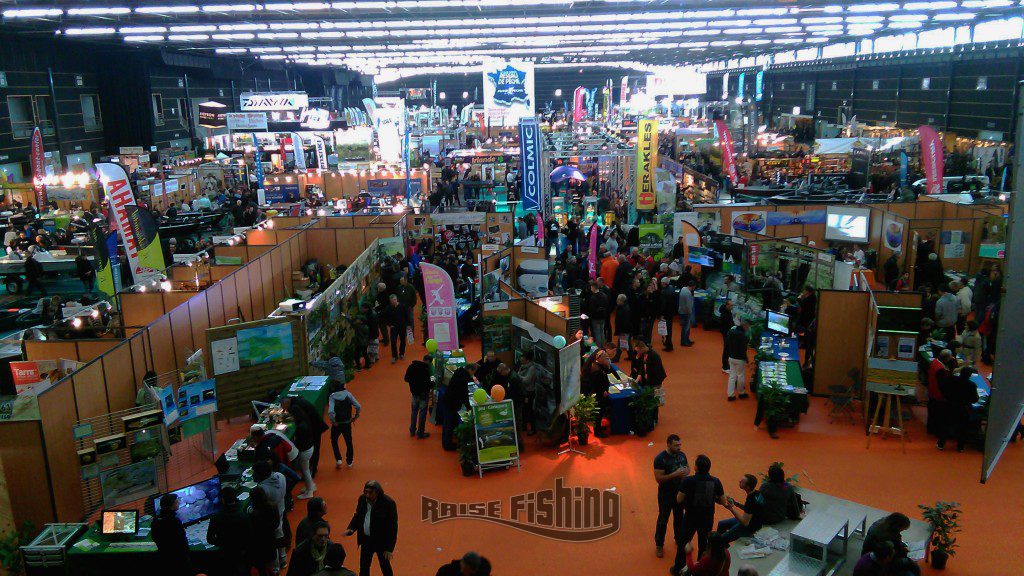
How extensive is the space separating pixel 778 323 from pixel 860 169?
1697 cm

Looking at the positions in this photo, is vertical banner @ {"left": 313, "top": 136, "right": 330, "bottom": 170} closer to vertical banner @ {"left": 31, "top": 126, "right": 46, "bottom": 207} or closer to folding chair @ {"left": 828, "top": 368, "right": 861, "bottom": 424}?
vertical banner @ {"left": 31, "top": 126, "right": 46, "bottom": 207}

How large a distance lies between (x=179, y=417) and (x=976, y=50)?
3135cm

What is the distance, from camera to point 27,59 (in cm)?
2831

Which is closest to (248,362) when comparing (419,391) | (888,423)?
(419,391)

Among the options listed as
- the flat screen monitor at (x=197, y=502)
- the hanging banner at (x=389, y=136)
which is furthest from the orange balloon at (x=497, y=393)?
the hanging banner at (x=389, y=136)

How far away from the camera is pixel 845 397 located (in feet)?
33.4

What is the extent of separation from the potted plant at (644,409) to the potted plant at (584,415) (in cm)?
61

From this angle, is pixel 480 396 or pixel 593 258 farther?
pixel 593 258

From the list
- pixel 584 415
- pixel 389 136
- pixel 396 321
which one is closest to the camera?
pixel 584 415

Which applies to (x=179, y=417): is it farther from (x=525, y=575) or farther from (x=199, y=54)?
(x=199, y=54)

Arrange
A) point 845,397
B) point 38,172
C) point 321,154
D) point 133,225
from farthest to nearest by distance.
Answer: point 321,154 → point 38,172 → point 133,225 → point 845,397

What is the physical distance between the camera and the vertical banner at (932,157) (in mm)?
19469

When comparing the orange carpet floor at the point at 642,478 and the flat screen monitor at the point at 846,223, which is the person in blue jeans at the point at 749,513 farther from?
the flat screen monitor at the point at 846,223

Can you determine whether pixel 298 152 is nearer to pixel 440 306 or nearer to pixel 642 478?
pixel 440 306
